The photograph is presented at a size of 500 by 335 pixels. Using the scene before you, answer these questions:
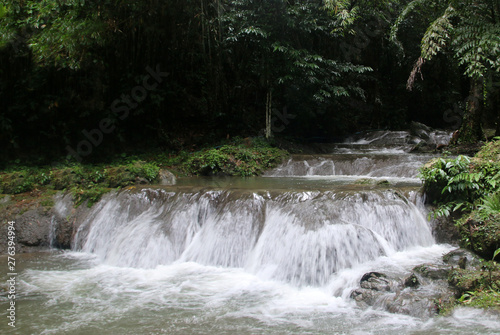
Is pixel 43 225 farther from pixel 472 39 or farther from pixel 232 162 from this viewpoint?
pixel 472 39

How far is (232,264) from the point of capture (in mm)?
5637

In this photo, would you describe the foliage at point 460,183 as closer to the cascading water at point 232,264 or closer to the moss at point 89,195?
the cascading water at point 232,264

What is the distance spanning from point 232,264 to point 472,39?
29.4 feet

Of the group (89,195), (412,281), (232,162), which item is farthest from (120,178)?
(412,281)

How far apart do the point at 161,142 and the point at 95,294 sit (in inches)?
384

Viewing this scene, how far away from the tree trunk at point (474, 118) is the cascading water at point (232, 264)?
5.88m

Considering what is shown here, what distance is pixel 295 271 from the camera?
496 cm

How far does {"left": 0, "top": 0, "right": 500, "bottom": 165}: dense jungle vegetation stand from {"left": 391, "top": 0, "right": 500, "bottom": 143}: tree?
41mm

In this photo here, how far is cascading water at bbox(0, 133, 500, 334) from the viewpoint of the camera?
370cm

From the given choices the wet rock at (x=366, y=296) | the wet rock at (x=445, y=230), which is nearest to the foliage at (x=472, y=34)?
the wet rock at (x=445, y=230)

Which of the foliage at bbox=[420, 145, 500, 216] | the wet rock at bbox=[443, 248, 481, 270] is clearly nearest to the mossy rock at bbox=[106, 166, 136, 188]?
the foliage at bbox=[420, 145, 500, 216]

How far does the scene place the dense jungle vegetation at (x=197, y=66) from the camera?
10898mm

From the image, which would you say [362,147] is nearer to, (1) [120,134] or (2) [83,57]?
(1) [120,134]

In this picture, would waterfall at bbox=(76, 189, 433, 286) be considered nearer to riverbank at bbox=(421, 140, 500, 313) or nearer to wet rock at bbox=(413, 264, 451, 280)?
riverbank at bbox=(421, 140, 500, 313)
